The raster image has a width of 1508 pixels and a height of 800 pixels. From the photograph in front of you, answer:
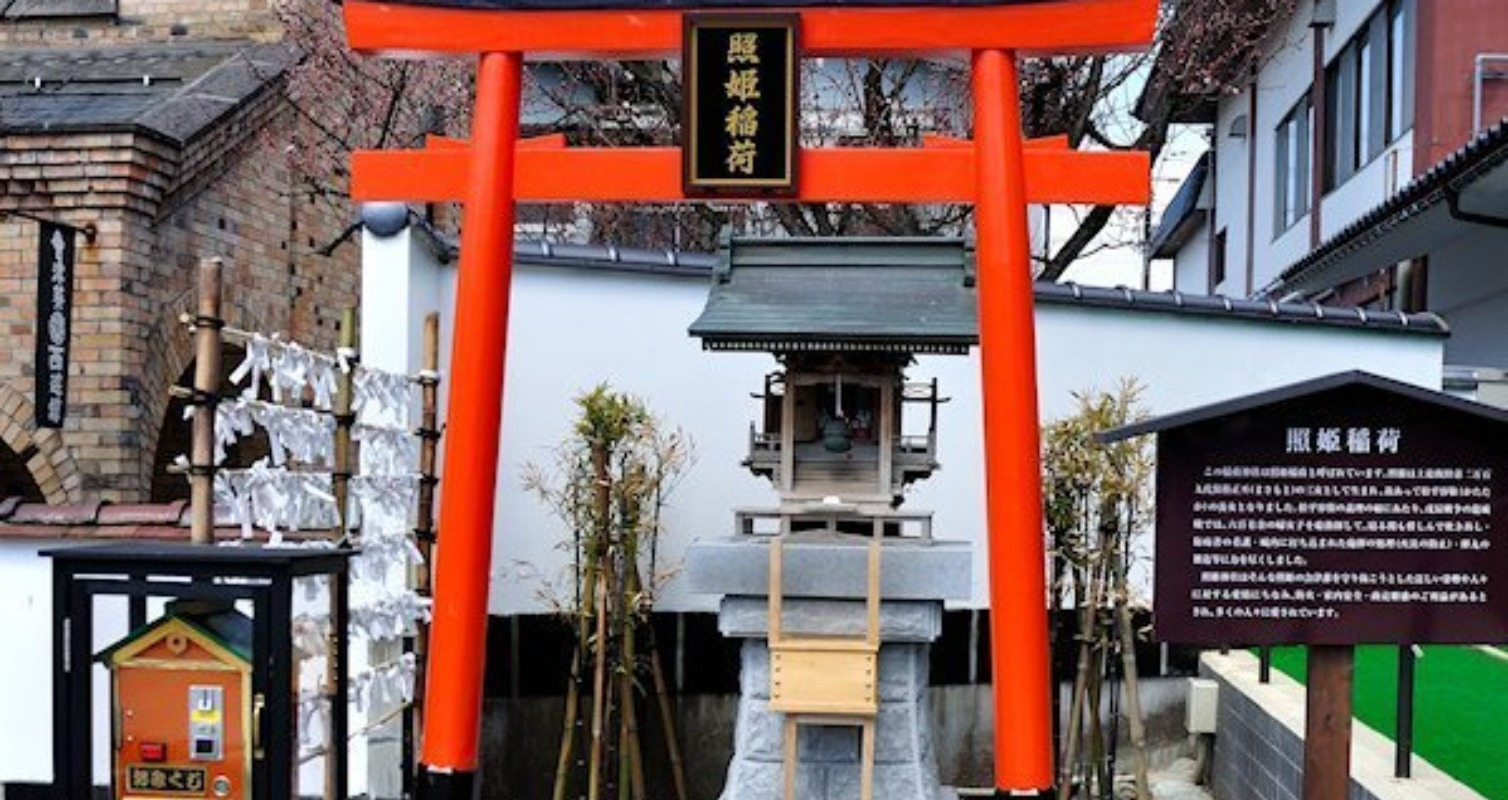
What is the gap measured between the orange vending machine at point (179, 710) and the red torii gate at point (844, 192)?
5.06 ft

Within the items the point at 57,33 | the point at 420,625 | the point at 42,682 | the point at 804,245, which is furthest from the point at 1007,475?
the point at 57,33

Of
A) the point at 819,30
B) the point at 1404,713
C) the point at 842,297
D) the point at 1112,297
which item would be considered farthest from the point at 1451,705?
the point at 819,30

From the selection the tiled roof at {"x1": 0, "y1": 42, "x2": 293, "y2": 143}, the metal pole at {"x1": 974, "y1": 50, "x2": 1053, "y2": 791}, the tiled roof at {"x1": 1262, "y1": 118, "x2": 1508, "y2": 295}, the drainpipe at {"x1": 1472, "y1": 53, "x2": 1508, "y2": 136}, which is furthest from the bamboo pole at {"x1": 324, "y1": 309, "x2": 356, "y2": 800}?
the drainpipe at {"x1": 1472, "y1": 53, "x2": 1508, "y2": 136}

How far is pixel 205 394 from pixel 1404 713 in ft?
16.0

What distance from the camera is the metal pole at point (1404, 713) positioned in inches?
213

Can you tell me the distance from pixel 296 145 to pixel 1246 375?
8.85 meters

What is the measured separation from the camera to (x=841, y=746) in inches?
297

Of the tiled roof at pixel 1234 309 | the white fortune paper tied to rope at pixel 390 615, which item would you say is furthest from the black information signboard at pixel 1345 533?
the tiled roof at pixel 1234 309

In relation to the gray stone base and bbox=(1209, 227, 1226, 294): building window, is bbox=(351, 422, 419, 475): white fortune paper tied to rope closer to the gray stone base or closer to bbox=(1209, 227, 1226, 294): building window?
the gray stone base

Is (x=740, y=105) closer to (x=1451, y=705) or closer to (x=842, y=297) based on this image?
(x=842, y=297)

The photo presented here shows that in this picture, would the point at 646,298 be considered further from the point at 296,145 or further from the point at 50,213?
the point at 296,145

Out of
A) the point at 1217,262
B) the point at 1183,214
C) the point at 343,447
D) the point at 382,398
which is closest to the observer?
the point at 343,447

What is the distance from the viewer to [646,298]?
9250 mm

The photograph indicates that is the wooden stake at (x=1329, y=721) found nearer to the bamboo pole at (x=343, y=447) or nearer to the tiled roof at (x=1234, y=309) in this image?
the bamboo pole at (x=343, y=447)
